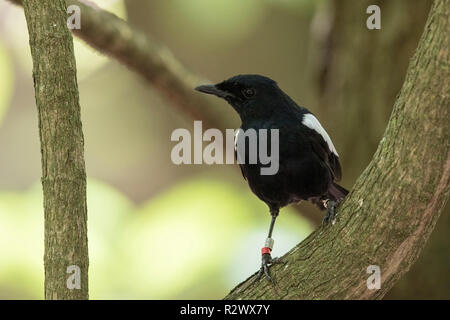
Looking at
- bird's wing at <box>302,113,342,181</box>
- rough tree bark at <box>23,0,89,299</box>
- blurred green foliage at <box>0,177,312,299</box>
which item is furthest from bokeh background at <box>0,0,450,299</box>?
rough tree bark at <box>23,0,89,299</box>

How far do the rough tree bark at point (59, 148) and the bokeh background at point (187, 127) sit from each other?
8.00ft

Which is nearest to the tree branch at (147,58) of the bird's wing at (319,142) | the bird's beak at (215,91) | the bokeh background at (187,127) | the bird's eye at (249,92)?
the bokeh background at (187,127)

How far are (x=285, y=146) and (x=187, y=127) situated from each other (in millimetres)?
2989

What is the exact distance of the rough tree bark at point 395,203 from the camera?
10.4ft

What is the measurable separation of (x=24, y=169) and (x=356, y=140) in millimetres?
3684

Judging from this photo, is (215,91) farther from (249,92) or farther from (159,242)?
(159,242)

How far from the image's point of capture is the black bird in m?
4.61

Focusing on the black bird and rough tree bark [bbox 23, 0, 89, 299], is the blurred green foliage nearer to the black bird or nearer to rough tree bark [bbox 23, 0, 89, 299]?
the black bird

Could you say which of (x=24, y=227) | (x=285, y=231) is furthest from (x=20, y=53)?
(x=285, y=231)

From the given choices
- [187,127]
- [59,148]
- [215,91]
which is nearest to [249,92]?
[215,91]

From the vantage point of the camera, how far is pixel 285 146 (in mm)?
4594
